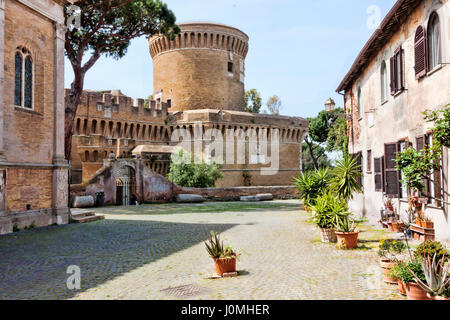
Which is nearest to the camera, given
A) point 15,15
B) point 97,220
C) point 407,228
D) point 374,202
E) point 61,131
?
point 407,228

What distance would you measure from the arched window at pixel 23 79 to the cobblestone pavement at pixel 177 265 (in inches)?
160

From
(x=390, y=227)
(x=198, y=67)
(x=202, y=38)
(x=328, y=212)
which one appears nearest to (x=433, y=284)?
(x=328, y=212)

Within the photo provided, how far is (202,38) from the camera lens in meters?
40.2

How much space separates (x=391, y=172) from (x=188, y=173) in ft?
63.9

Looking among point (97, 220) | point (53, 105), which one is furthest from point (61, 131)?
point (97, 220)

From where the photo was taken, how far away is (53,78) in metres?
13.6

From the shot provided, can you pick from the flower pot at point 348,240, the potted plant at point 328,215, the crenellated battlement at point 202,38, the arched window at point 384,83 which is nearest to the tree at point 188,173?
A: the crenellated battlement at point 202,38

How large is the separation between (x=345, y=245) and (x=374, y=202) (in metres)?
4.78

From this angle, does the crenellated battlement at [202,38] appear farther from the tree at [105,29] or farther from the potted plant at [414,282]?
the potted plant at [414,282]

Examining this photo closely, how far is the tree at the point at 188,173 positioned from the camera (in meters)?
28.6

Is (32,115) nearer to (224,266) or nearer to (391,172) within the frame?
(224,266)

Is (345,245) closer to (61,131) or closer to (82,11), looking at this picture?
(61,131)
